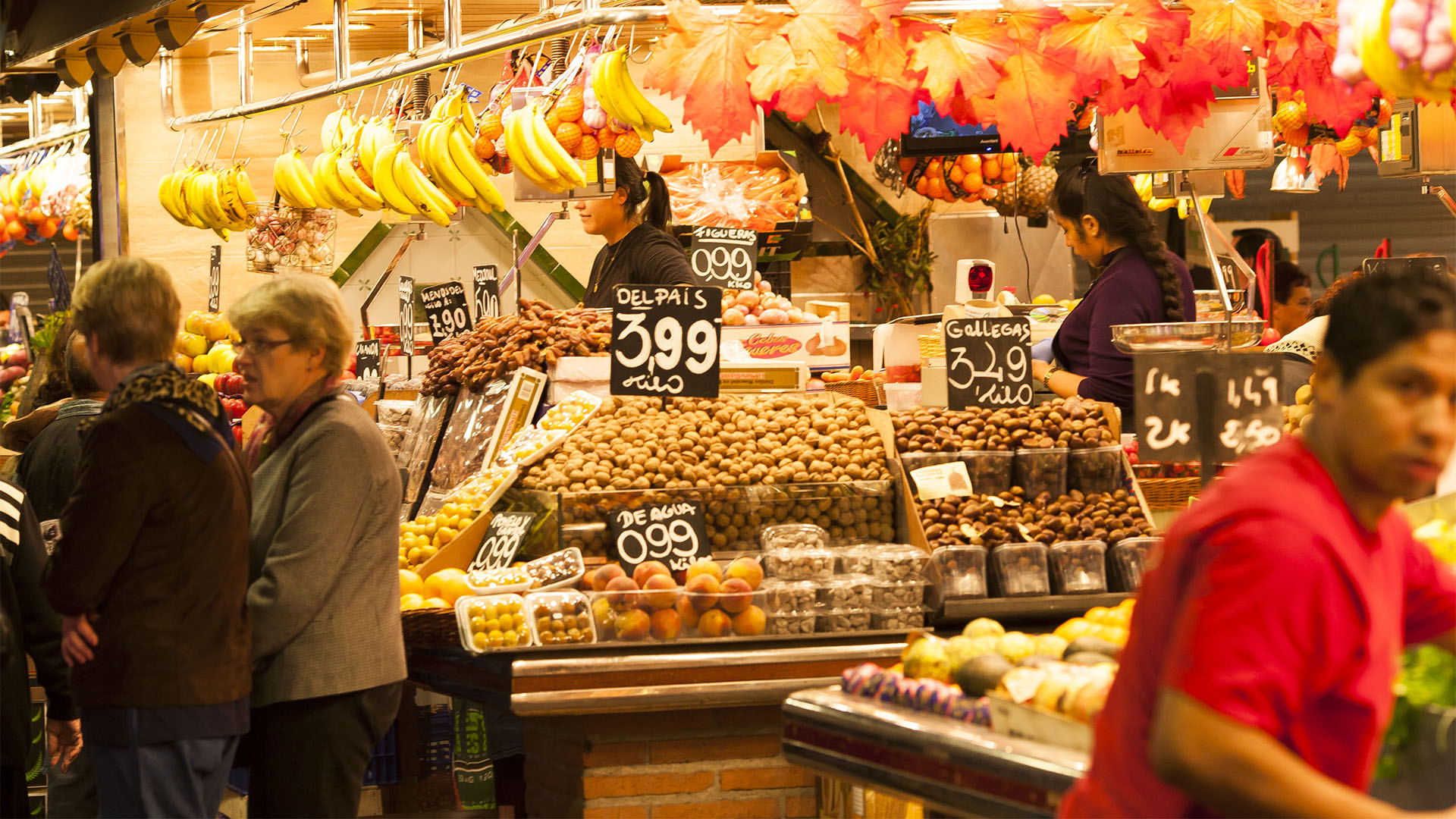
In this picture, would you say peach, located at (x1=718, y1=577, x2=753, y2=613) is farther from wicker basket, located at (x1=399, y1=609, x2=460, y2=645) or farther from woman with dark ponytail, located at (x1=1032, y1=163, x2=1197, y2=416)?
woman with dark ponytail, located at (x1=1032, y1=163, x2=1197, y2=416)

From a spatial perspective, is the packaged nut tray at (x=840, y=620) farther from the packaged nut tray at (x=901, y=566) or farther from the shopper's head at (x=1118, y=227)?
the shopper's head at (x=1118, y=227)

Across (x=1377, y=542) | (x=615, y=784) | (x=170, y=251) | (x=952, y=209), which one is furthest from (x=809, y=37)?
(x=170, y=251)

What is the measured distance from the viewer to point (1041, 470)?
4145mm

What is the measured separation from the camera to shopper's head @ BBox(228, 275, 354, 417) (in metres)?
3.12

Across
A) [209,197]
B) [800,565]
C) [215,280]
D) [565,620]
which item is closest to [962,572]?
[800,565]

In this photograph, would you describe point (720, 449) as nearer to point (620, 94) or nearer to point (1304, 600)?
point (620, 94)

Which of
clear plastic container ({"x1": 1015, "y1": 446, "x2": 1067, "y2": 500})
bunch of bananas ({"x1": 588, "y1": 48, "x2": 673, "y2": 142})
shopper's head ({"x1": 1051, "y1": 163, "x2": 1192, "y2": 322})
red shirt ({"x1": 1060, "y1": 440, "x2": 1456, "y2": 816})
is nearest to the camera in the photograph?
red shirt ({"x1": 1060, "y1": 440, "x2": 1456, "y2": 816})

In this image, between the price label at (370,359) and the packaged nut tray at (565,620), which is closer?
the packaged nut tray at (565,620)

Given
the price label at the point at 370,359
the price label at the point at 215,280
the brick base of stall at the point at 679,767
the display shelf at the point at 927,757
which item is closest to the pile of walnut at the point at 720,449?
the brick base of stall at the point at 679,767

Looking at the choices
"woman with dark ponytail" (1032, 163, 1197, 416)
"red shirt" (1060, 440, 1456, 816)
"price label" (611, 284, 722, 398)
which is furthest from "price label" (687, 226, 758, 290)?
"red shirt" (1060, 440, 1456, 816)

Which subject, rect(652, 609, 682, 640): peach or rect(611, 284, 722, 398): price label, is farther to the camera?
rect(611, 284, 722, 398): price label

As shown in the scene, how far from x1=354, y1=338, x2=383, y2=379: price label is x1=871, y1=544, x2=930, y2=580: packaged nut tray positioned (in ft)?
13.4

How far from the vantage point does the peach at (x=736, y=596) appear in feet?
11.6

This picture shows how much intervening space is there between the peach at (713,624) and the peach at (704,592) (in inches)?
0.8
